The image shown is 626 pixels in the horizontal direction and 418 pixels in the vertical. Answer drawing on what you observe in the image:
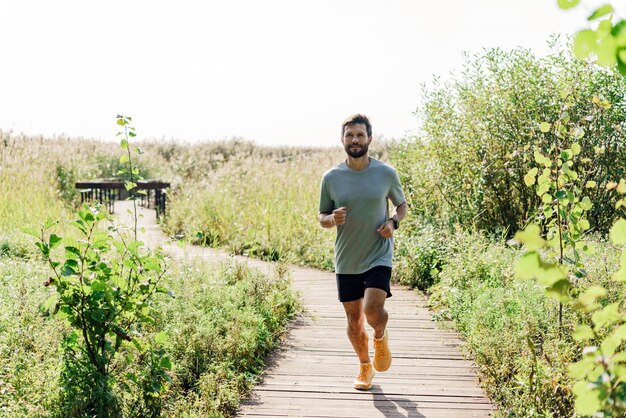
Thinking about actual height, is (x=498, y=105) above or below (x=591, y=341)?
above

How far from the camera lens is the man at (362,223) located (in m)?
5.09

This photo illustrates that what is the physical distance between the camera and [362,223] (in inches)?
202

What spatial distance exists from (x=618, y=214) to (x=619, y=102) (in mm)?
1627

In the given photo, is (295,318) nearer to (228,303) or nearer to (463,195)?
(228,303)

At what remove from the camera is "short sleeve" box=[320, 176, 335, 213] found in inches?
208

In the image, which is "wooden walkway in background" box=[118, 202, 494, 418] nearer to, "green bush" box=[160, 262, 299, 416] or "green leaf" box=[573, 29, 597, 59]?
"green bush" box=[160, 262, 299, 416]

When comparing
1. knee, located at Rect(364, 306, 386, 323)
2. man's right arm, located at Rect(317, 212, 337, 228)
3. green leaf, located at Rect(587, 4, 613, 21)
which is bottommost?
knee, located at Rect(364, 306, 386, 323)

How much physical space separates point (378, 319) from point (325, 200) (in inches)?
35.8

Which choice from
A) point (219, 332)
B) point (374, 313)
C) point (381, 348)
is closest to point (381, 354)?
point (381, 348)

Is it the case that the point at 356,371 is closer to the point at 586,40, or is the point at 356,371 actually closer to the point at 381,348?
the point at 381,348

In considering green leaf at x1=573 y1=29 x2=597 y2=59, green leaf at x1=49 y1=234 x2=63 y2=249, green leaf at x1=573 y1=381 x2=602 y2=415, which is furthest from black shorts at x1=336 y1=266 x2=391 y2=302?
green leaf at x1=573 y1=29 x2=597 y2=59

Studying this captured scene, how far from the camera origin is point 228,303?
6.47m

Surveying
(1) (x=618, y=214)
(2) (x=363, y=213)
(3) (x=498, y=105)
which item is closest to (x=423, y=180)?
(3) (x=498, y=105)

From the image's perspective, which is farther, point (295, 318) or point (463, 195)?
point (463, 195)
